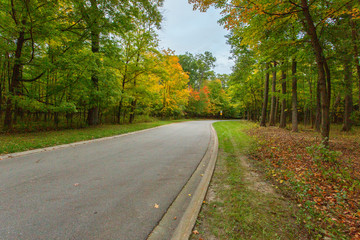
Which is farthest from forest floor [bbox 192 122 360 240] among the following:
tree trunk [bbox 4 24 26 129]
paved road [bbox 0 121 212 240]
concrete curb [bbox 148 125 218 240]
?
tree trunk [bbox 4 24 26 129]

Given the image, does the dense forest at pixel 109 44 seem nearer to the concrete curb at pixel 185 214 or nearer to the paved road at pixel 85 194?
the concrete curb at pixel 185 214

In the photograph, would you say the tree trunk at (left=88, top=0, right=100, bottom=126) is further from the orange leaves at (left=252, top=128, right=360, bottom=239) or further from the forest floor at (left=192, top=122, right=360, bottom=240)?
the orange leaves at (left=252, top=128, right=360, bottom=239)

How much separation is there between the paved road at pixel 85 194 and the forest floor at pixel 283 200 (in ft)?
3.10

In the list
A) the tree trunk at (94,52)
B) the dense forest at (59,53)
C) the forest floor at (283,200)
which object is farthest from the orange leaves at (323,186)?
the tree trunk at (94,52)

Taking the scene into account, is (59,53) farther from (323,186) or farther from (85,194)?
(323,186)

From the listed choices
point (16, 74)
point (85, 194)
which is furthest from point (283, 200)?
point (16, 74)

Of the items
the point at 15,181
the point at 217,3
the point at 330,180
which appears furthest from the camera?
the point at 217,3

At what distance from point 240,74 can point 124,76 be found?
39.0ft

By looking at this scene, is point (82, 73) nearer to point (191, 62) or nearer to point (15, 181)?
point (15, 181)

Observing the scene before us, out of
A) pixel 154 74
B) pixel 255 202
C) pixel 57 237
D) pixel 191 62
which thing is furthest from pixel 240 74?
pixel 191 62

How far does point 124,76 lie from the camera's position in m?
16.4

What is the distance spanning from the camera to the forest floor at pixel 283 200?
231 centimetres

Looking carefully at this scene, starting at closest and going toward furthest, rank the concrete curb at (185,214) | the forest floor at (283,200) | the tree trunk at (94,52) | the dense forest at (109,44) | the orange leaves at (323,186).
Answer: the concrete curb at (185,214), the forest floor at (283,200), the orange leaves at (323,186), the dense forest at (109,44), the tree trunk at (94,52)

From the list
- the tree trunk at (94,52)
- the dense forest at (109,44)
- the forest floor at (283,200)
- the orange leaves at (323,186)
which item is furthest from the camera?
the tree trunk at (94,52)
